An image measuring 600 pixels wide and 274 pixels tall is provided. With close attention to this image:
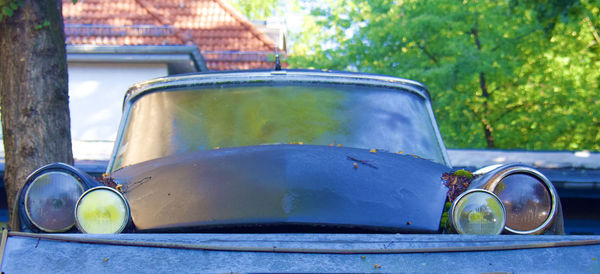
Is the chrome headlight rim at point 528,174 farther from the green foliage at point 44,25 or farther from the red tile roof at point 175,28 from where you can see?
the red tile roof at point 175,28

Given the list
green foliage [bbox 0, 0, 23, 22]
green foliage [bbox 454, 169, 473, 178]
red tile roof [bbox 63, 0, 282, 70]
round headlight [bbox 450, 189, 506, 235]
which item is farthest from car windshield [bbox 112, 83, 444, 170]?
red tile roof [bbox 63, 0, 282, 70]

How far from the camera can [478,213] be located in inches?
107

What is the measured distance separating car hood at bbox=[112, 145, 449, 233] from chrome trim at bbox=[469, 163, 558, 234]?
0.75ft

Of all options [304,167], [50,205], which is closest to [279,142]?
[304,167]

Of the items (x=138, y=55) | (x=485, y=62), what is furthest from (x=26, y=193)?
(x=485, y=62)

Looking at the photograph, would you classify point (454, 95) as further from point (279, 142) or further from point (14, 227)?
point (14, 227)

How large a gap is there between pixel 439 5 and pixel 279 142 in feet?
45.9

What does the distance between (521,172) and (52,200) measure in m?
1.93

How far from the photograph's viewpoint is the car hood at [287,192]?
106 inches

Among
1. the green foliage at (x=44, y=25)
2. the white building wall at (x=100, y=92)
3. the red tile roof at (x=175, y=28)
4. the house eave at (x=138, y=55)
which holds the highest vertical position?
the red tile roof at (x=175, y=28)

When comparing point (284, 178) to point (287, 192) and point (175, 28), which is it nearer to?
point (287, 192)

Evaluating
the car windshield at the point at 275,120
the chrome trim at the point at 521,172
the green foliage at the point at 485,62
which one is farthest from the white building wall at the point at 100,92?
the chrome trim at the point at 521,172

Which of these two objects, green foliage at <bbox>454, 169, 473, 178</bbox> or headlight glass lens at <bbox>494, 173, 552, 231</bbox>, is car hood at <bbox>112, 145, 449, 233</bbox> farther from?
headlight glass lens at <bbox>494, 173, 552, 231</bbox>

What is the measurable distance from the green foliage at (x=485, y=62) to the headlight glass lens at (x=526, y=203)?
44.3ft
